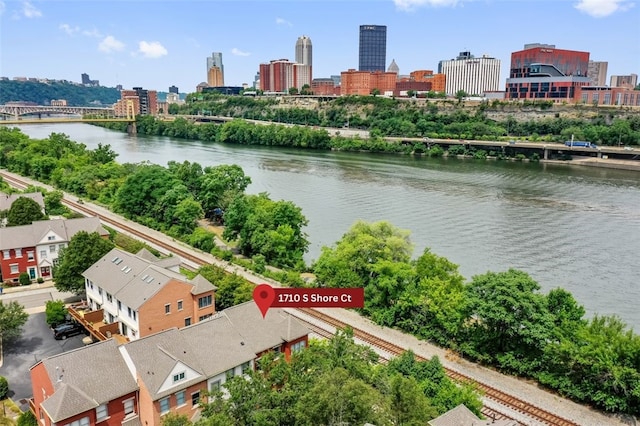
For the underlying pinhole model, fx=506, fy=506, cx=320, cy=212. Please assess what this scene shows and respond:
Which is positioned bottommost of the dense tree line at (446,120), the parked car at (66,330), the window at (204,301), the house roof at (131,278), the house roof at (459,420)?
the parked car at (66,330)

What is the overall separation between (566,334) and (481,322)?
361 cm

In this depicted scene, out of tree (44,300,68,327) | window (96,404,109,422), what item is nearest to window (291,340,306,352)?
window (96,404,109,422)

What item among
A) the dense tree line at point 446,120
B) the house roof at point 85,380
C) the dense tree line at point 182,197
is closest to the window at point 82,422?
the house roof at point 85,380

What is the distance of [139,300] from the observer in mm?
22484

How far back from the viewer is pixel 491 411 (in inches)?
746

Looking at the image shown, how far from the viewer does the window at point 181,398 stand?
17094mm

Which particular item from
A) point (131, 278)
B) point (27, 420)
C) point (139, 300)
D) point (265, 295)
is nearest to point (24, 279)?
point (131, 278)

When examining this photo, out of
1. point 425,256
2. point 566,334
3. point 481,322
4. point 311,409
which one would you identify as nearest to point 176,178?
point 425,256

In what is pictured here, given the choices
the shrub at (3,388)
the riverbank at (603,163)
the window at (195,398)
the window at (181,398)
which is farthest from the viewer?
the riverbank at (603,163)

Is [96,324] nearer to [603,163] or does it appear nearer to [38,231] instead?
[38,231]

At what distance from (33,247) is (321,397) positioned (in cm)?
2778

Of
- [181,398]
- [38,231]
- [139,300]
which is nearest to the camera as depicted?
[181,398]

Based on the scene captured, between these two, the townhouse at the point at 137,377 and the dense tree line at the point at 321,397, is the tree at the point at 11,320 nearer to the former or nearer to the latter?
the townhouse at the point at 137,377

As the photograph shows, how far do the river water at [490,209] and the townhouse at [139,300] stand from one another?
52.5ft
